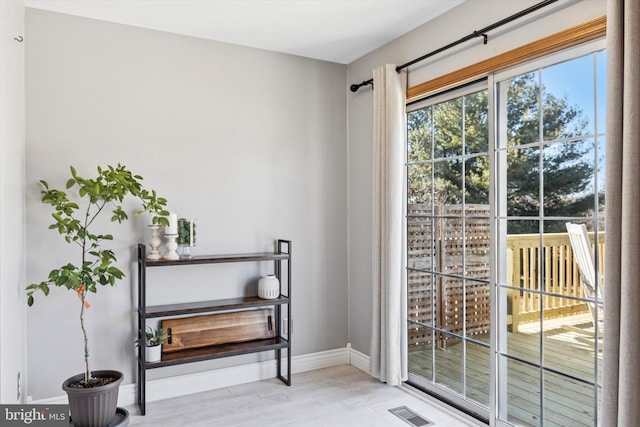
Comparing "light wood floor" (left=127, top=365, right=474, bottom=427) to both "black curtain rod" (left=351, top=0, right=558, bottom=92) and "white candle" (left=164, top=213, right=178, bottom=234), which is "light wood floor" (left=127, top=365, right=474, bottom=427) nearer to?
"white candle" (left=164, top=213, right=178, bottom=234)

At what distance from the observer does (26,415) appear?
7.47 ft

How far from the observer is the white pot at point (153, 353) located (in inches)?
116

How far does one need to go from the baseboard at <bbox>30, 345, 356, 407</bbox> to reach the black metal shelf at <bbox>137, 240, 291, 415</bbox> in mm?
103

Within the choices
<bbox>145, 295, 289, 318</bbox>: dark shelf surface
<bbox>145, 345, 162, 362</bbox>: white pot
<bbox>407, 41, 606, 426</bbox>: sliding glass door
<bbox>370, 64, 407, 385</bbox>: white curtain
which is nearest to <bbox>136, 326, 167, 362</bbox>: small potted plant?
<bbox>145, 345, 162, 362</bbox>: white pot

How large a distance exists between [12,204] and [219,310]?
141 centimetres

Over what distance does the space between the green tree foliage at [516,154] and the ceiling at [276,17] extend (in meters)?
0.67

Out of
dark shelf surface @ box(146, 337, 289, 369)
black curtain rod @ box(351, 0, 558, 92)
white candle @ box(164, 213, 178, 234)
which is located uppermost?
black curtain rod @ box(351, 0, 558, 92)

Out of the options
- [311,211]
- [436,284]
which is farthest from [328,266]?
[436,284]

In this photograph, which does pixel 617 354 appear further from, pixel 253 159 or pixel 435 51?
pixel 253 159

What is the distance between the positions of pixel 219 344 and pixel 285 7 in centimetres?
242

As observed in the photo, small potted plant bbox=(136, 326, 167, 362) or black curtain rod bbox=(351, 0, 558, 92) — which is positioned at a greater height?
black curtain rod bbox=(351, 0, 558, 92)

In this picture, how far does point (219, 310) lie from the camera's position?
3113 millimetres

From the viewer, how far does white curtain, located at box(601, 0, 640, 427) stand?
171 cm

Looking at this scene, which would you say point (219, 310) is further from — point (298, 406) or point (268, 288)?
point (298, 406)
